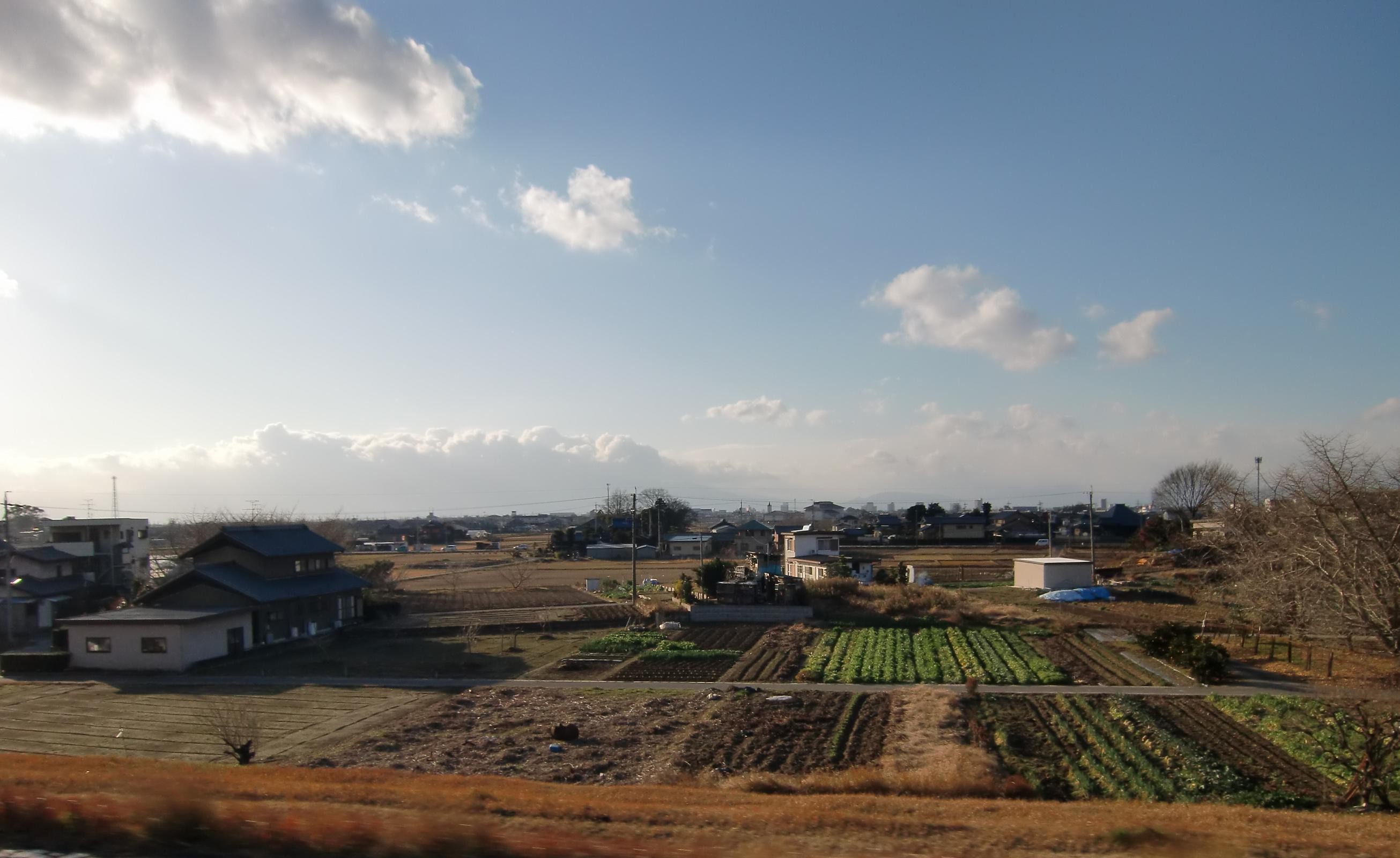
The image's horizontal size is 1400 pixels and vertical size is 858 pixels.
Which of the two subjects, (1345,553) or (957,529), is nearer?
(1345,553)

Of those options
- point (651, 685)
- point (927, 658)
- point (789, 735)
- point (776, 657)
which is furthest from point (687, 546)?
point (789, 735)

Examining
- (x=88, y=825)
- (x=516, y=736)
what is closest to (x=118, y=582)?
(x=516, y=736)

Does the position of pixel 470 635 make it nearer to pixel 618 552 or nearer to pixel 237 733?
pixel 237 733

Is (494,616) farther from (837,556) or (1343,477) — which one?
(1343,477)

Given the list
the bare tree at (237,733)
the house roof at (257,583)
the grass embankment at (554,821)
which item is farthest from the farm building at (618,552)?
the grass embankment at (554,821)

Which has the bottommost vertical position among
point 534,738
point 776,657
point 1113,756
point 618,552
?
point 618,552
